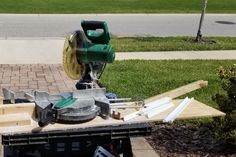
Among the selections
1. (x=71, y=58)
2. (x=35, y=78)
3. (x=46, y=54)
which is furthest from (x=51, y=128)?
(x=46, y=54)

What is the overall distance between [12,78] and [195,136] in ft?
11.3

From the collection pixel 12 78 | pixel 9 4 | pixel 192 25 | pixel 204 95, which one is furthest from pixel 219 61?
pixel 9 4

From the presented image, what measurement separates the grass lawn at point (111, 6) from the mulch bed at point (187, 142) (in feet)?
41.7

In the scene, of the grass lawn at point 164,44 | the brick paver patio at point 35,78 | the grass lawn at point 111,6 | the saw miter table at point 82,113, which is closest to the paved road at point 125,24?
the grass lawn at point 111,6

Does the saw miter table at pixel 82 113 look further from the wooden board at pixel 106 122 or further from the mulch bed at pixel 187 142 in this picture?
the mulch bed at pixel 187 142

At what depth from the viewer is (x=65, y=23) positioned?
1514cm

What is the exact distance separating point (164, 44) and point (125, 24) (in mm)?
4268

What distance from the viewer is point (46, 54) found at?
9.77 m

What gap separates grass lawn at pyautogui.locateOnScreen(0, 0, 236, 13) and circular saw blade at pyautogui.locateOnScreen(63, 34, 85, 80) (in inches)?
561

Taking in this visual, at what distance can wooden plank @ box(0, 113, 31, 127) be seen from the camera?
2.91 m

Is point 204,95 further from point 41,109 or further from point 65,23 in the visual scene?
point 65,23

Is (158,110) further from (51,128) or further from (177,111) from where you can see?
(51,128)

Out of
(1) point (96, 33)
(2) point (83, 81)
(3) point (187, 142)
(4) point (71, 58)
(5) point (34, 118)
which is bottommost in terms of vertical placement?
(3) point (187, 142)

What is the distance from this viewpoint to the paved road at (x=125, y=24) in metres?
13.6
